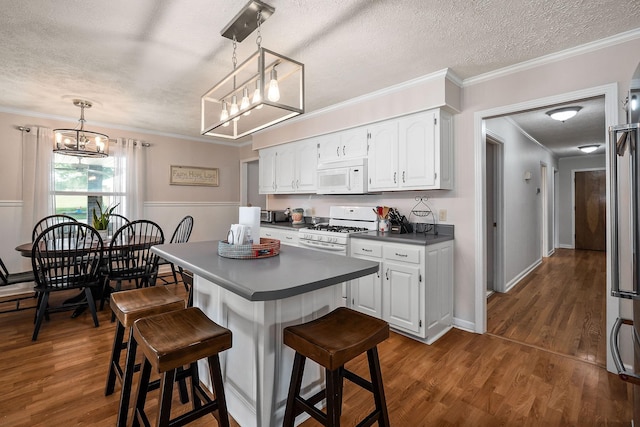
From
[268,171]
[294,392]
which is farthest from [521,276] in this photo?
[294,392]

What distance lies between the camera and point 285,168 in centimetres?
453

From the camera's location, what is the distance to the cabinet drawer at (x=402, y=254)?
259cm

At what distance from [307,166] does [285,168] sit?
1.65 feet

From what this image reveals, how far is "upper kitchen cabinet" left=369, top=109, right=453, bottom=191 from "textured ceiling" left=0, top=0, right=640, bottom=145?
422mm

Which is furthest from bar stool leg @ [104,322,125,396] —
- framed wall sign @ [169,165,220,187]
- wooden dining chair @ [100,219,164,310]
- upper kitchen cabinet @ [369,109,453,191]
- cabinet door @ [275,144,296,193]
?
framed wall sign @ [169,165,220,187]

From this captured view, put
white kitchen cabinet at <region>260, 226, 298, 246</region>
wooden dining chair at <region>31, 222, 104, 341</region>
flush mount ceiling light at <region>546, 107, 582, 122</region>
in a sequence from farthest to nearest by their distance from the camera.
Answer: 1. white kitchen cabinet at <region>260, 226, 298, 246</region>
2. flush mount ceiling light at <region>546, 107, 582, 122</region>
3. wooden dining chair at <region>31, 222, 104, 341</region>

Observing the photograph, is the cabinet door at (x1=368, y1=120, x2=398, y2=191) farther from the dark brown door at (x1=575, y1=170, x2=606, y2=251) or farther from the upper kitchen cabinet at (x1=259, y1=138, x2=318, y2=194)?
the dark brown door at (x1=575, y1=170, x2=606, y2=251)

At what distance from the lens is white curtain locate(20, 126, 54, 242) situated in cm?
394

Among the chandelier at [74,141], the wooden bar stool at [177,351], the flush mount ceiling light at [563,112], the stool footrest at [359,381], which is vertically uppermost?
the flush mount ceiling light at [563,112]

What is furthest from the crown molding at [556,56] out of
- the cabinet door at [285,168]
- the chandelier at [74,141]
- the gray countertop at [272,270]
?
the chandelier at [74,141]

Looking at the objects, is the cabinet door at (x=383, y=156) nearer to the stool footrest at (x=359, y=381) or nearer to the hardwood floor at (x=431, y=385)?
the hardwood floor at (x=431, y=385)

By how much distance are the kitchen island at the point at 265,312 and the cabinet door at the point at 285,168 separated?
8.79 ft

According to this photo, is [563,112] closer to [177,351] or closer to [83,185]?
[177,351]

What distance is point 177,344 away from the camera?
122 cm
